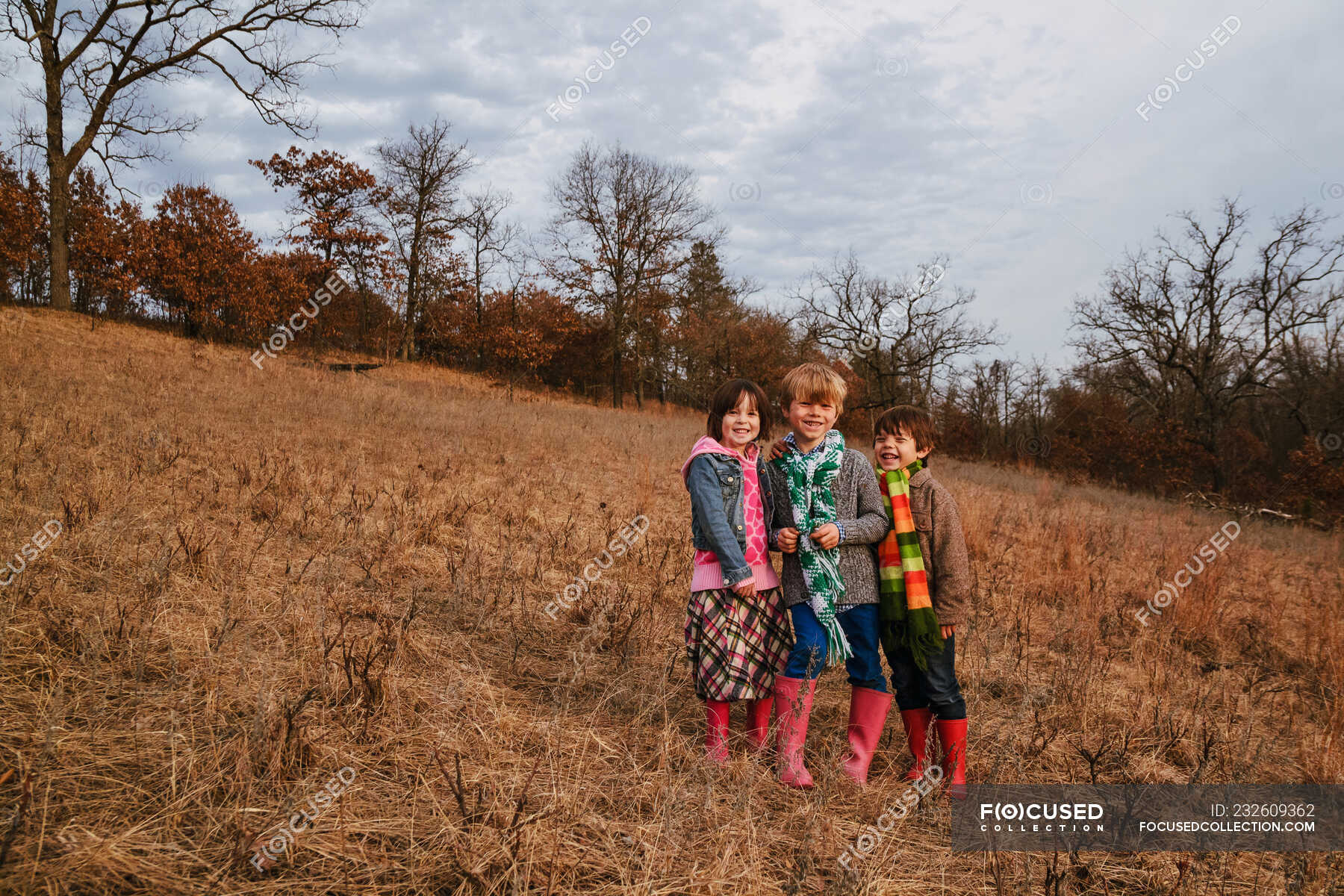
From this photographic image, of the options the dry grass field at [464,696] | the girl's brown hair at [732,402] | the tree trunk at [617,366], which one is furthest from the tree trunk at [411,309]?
the girl's brown hair at [732,402]

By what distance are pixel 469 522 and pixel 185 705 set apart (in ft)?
11.0

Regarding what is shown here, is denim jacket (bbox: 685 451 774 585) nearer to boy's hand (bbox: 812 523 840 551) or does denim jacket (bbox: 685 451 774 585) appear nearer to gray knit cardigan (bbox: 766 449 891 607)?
gray knit cardigan (bbox: 766 449 891 607)

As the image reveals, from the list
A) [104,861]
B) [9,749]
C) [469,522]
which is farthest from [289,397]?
[104,861]

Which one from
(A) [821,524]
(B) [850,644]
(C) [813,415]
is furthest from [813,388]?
(B) [850,644]

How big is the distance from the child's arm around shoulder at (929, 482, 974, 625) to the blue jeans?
0.98 ft

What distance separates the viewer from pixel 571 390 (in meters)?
31.8

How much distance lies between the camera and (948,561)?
2.74 m

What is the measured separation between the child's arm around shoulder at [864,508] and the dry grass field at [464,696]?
876mm

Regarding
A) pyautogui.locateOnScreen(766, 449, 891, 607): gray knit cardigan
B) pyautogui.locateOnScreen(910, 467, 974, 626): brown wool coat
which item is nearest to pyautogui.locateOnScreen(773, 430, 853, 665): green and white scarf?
pyautogui.locateOnScreen(766, 449, 891, 607): gray knit cardigan

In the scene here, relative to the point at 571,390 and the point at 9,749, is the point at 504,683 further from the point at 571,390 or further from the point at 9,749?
the point at 571,390

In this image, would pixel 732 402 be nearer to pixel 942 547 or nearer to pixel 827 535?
pixel 827 535

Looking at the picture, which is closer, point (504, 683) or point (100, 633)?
point (100, 633)

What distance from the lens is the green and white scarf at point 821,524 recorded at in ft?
8.76

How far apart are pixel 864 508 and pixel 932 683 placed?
2.62ft
